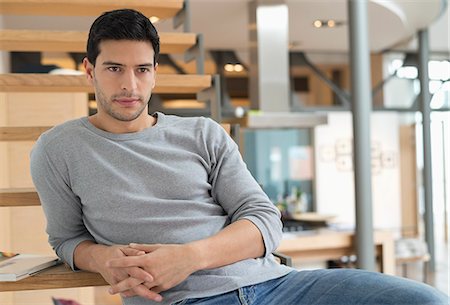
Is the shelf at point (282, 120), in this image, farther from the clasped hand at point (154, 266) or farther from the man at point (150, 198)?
the clasped hand at point (154, 266)

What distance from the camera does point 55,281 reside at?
6.28 ft

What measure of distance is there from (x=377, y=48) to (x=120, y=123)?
26.1 feet

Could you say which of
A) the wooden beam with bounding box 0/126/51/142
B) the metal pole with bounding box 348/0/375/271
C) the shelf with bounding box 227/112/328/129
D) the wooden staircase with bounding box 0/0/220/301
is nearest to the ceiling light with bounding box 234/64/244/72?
the shelf with bounding box 227/112/328/129

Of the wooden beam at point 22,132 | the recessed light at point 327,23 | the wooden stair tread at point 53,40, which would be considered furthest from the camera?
the recessed light at point 327,23

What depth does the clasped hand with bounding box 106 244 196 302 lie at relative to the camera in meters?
1.72

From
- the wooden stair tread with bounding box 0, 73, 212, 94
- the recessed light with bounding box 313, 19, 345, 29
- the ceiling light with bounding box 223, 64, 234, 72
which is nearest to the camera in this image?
the wooden stair tread with bounding box 0, 73, 212, 94

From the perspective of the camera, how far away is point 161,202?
75.8 inches

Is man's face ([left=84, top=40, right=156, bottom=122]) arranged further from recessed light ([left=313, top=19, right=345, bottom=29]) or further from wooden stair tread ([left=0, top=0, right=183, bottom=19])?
recessed light ([left=313, top=19, right=345, bottom=29])

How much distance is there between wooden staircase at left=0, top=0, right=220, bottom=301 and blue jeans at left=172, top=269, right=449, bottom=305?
2.03 ft

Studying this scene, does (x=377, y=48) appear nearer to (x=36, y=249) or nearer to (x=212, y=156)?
(x=36, y=249)

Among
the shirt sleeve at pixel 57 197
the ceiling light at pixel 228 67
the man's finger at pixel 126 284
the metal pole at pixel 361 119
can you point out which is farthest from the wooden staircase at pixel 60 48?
the ceiling light at pixel 228 67

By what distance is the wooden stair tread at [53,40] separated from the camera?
2939 millimetres

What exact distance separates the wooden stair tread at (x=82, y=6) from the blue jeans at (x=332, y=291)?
5.81 ft

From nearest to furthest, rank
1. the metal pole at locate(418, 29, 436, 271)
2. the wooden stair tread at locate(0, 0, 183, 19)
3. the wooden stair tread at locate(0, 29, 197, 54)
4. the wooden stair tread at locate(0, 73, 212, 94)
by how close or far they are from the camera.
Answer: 1. the wooden stair tread at locate(0, 73, 212, 94)
2. the wooden stair tread at locate(0, 29, 197, 54)
3. the wooden stair tread at locate(0, 0, 183, 19)
4. the metal pole at locate(418, 29, 436, 271)
